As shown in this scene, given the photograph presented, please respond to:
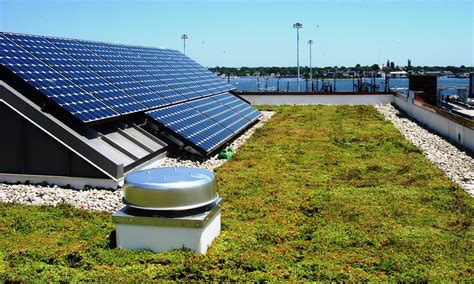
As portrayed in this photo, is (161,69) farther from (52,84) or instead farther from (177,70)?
(52,84)

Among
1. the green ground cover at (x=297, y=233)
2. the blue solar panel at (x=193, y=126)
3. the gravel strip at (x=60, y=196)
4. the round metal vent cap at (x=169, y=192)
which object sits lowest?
the green ground cover at (x=297, y=233)

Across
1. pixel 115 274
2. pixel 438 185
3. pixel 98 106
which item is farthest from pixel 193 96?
pixel 115 274

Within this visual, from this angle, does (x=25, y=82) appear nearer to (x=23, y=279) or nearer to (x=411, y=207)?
(x=23, y=279)

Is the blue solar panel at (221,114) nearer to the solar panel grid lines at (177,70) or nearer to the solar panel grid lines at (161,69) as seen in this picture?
the solar panel grid lines at (161,69)

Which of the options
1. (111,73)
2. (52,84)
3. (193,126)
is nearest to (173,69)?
(111,73)

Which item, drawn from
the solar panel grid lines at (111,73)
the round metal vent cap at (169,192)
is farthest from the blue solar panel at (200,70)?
the round metal vent cap at (169,192)

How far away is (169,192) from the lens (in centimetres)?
1040

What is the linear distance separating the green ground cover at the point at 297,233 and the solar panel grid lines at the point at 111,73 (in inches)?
233

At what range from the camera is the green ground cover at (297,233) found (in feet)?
31.3

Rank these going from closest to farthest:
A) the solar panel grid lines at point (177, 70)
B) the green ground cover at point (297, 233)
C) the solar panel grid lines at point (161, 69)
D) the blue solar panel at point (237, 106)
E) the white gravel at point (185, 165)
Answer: the green ground cover at point (297, 233), the white gravel at point (185, 165), the solar panel grid lines at point (161, 69), the solar panel grid lines at point (177, 70), the blue solar panel at point (237, 106)

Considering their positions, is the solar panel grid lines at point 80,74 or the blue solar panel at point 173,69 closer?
the solar panel grid lines at point 80,74

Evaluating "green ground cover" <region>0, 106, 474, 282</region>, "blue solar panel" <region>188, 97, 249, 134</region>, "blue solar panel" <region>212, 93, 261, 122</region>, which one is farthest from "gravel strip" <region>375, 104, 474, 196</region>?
"blue solar panel" <region>212, 93, 261, 122</region>

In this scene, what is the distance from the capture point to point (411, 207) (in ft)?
45.4

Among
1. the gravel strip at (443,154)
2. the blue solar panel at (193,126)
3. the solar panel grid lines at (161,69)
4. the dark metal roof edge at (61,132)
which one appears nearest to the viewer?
the dark metal roof edge at (61,132)
